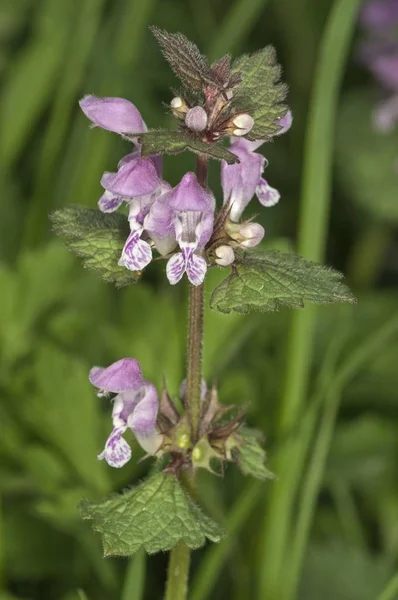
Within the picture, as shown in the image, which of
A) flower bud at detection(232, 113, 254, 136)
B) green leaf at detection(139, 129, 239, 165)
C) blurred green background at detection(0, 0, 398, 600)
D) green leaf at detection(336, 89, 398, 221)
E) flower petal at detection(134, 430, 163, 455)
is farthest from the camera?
green leaf at detection(336, 89, 398, 221)

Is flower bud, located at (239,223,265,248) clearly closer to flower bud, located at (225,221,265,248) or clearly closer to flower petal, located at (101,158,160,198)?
flower bud, located at (225,221,265,248)

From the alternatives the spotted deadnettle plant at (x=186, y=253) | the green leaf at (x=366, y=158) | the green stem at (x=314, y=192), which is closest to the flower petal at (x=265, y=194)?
the spotted deadnettle plant at (x=186, y=253)

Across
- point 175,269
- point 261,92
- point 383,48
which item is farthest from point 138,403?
point 383,48

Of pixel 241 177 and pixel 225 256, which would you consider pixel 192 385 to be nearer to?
pixel 225 256

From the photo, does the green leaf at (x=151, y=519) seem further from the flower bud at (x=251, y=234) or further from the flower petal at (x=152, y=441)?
the flower bud at (x=251, y=234)

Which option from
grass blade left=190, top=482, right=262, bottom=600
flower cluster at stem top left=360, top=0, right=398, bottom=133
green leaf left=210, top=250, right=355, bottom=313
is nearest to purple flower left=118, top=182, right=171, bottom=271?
green leaf left=210, top=250, right=355, bottom=313

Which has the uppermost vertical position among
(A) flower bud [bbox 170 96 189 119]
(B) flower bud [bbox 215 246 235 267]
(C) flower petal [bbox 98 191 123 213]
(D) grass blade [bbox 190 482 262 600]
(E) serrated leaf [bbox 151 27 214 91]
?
(E) serrated leaf [bbox 151 27 214 91]

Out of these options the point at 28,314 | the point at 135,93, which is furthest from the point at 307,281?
the point at 135,93
